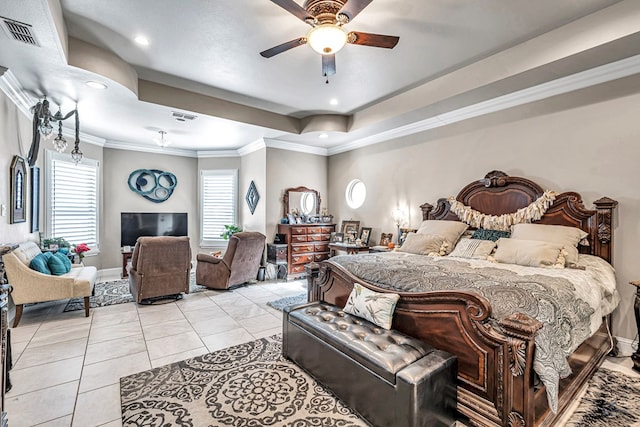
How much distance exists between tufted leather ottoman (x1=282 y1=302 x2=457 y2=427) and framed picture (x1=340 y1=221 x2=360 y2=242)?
3.63 metres

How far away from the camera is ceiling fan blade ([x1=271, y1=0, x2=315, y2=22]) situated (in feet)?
6.93

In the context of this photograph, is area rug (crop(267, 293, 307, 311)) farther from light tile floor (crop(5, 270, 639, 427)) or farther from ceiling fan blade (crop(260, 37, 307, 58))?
ceiling fan blade (crop(260, 37, 307, 58))

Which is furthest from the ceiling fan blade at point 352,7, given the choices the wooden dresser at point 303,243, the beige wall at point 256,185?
the wooden dresser at point 303,243

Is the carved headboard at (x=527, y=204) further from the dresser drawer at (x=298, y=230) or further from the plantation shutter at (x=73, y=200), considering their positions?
the plantation shutter at (x=73, y=200)

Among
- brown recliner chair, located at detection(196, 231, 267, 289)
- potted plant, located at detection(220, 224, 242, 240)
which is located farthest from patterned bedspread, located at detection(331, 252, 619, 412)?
potted plant, located at detection(220, 224, 242, 240)

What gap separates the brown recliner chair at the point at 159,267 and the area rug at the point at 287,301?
1510 mm

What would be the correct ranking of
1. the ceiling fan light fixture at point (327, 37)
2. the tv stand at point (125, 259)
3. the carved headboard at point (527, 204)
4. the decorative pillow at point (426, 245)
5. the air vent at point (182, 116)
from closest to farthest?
the ceiling fan light fixture at point (327, 37) → the carved headboard at point (527, 204) → the decorative pillow at point (426, 245) → the air vent at point (182, 116) → the tv stand at point (125, 259)

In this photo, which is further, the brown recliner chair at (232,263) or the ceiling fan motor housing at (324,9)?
the brown recliner chair at (232,263)

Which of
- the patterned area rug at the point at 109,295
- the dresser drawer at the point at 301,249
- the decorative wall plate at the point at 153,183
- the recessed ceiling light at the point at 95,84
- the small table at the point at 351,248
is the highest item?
the recessed ceiling light at the point at 95,84

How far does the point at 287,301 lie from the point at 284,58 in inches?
137

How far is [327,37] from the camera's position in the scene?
2.36 metres

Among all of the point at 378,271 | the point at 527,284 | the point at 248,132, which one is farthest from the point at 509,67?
the point at 248,132

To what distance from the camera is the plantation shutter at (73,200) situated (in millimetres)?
5484

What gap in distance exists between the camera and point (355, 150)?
6.54 metres
